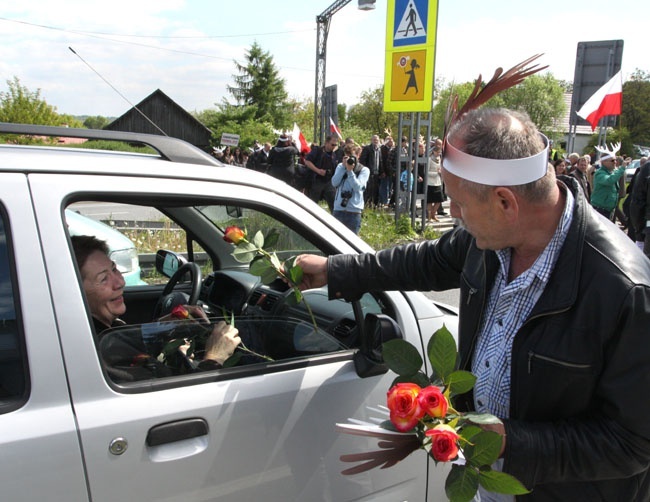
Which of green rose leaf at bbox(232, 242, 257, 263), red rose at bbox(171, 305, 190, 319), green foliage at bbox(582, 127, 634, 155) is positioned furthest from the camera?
green foliage at bbox(582, 127, 634, 155)

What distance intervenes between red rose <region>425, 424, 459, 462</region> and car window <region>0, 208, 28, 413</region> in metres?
0.95

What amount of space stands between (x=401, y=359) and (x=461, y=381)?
16cm

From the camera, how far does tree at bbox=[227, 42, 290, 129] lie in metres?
63.6

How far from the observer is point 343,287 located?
185 cm

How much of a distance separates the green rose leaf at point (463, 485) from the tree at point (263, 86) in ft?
209

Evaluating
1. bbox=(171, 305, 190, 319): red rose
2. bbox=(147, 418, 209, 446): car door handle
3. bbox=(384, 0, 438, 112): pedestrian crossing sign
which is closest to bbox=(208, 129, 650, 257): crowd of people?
bbox=(384, 0, 438, 112): pedestrian crossing sign

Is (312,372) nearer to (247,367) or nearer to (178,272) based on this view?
(247,367)

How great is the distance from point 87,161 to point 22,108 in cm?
3577

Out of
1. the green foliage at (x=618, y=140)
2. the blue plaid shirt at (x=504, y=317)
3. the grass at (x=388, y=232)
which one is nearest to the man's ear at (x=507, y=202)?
the blue plaid shirt at (x=504, y=317)

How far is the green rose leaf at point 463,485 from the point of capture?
4.10ft

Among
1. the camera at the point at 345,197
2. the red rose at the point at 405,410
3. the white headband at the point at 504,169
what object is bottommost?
the camera at the point at 345,197

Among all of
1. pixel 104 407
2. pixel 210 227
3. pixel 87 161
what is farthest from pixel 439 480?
pixel 210 227

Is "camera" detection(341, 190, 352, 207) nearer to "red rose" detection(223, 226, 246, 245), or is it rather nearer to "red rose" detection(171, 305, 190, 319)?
"red rose" detection(171, 305, 190, 319)

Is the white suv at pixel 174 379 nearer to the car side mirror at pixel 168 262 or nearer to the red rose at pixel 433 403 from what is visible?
the red rose at pixel 433 403
